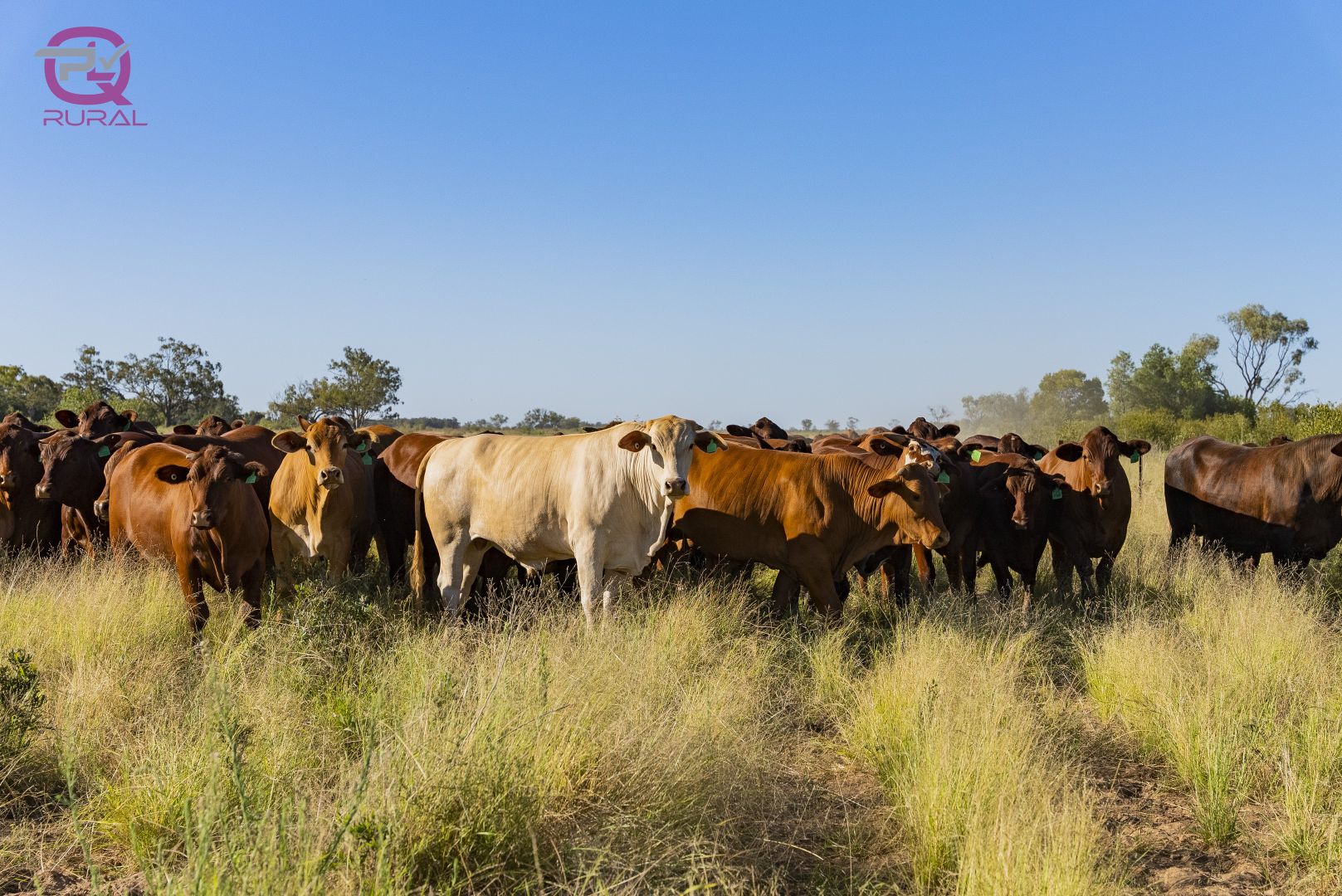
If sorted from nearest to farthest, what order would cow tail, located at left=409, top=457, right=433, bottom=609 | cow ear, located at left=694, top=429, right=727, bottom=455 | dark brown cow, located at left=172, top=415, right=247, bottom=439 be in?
cow ear, located at left=694, top=429, right=727, bottom=455, cow tail, located at left=409, top=457, right=433, bottom=609, dark brown cow, located at left=172, top=415, right=247, bottom=439

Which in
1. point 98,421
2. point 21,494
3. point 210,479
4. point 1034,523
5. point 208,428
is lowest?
point 1034,523

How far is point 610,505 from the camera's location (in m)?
7.84

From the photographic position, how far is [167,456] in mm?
8906

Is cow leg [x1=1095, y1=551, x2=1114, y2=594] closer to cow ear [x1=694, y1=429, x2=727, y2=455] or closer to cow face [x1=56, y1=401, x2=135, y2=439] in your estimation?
cow ear [x1=694, y1=429, x2=727, y2=455]

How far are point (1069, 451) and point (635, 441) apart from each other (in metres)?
5.36

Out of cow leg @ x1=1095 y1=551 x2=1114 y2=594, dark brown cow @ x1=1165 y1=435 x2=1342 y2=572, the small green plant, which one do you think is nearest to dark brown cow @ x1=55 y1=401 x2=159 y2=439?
the small green plant

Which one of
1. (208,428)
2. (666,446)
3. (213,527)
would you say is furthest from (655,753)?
(208,428)

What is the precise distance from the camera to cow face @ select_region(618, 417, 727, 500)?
760 cm

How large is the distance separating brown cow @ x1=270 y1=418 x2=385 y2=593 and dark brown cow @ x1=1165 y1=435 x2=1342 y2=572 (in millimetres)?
9268

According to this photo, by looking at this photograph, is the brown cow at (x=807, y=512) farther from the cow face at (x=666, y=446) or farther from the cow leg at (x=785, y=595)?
the cow face at (x=666, y=446)

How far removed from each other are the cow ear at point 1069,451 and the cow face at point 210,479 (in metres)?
7.87

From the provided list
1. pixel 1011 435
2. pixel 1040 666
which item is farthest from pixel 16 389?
pixel 1040 666

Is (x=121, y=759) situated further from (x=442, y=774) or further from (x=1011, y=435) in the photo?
(x=1011, y=435)

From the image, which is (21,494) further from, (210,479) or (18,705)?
(18,705)
